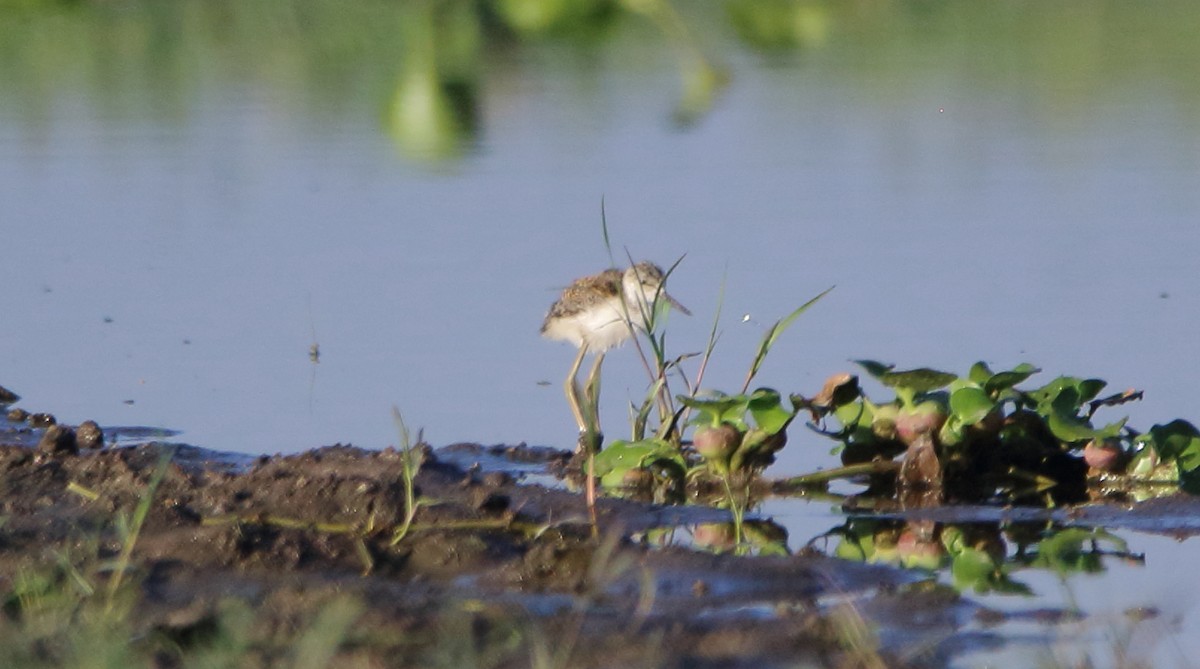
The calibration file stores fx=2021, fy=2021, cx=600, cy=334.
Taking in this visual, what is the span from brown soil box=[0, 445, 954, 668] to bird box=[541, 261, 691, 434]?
3.23ft

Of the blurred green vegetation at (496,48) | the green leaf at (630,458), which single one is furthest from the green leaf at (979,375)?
the blurred green vegetation at (496,48)

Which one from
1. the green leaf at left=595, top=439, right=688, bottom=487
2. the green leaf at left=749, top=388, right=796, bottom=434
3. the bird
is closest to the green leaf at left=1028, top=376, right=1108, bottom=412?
the green leaf at left=749, top=388, right=796, bottom=434

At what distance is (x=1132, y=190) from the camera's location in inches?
366

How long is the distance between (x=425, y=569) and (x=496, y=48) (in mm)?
12595

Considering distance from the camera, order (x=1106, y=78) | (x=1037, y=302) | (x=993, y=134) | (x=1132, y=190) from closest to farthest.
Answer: (x=1037, y=302)
(x=1132, y=190)
(x=993, y=134)
(x=1106, y=78)

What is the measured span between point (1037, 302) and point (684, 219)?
195 centimetres

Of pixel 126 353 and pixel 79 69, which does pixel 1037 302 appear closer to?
pixel 126 353

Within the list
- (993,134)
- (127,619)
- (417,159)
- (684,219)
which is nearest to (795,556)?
(127,619)

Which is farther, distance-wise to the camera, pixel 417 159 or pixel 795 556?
pixel 417 159

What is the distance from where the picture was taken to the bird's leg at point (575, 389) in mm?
6098

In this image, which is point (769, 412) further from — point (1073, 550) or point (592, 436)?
point (1073, 550)

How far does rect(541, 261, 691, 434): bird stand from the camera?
610 cm

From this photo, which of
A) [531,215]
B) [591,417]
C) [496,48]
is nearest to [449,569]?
[591,417]

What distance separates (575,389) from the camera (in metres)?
6.21
